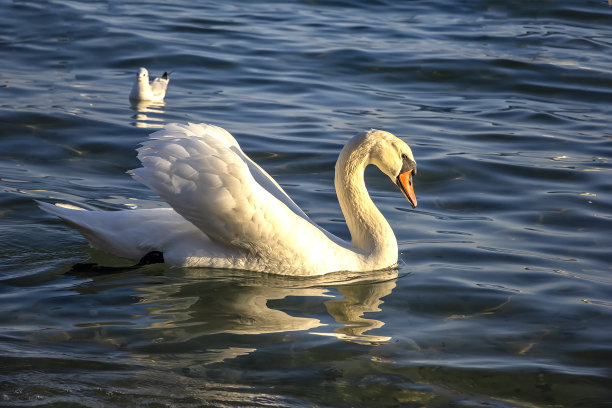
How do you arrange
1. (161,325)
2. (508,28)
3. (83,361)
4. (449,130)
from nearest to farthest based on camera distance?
(83,361), (161,325), (449,130), (508,28)

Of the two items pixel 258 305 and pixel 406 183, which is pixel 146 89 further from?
pixel 258 305

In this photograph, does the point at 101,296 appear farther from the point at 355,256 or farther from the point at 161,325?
the point at 355,256

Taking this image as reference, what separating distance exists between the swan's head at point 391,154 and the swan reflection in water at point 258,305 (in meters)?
0.76

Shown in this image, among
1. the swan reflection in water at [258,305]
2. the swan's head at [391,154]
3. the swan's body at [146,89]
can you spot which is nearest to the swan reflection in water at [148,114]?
the swan's body at [146,89]

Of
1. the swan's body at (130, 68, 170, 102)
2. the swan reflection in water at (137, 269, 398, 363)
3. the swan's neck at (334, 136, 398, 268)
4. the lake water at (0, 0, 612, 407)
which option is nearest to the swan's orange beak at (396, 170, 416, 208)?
the swan's neck at (334, 136, 398, 268)

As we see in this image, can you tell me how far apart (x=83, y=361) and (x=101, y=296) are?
3.54ft

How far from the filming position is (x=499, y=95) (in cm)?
1319

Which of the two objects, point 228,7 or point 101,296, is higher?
point 228,7

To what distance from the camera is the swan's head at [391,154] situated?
6898 mm

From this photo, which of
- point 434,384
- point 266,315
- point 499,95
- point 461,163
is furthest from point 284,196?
point 499,95

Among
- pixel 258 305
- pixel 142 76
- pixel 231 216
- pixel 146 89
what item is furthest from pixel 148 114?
pixel 258 305

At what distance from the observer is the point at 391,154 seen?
6918 millimetres

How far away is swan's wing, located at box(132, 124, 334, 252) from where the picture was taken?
6.15m

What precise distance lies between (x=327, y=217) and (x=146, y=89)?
483cm
